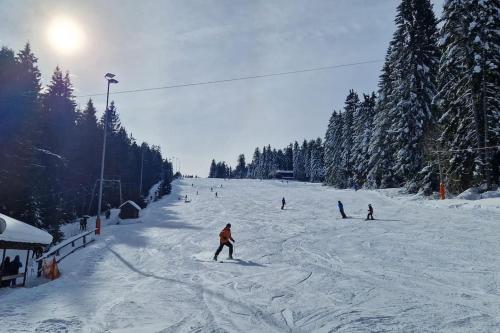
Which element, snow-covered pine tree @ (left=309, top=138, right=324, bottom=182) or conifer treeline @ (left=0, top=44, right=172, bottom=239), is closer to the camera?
conifer treeline @ (left=0, top=44, right=172, bottom=239)

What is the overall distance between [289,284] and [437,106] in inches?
1036

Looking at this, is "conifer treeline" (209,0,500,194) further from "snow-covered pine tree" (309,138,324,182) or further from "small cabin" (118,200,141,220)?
"snow-covered pine tree" (309,138,324,182)

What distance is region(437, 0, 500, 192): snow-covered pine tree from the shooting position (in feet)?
90.1

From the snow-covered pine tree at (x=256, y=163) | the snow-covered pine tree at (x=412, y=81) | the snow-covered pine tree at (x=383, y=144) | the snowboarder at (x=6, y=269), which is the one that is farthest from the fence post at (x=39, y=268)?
the snow-covered pine tree at (x=256, y=163)

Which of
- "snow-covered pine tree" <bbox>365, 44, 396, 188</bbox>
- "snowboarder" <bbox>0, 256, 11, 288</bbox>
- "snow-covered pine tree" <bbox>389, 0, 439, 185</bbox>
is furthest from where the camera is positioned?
"snow-covered pine tree" <bbox>365, 44, 396, 188</bbox>

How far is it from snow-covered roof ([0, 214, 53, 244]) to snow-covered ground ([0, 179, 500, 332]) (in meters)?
1.43

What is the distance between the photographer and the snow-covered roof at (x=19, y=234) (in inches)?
416

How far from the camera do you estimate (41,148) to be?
122 feet

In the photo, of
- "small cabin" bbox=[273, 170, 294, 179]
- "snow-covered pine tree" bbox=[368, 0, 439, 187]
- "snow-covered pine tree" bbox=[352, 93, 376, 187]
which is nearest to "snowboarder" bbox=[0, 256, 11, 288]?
"snow-covered pine tree" bbox=[368, 0, 439, 187]

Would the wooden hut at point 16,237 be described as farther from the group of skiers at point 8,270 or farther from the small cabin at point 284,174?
the small cabin at point 284,174

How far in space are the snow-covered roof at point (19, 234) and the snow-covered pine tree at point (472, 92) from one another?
26.3 meters

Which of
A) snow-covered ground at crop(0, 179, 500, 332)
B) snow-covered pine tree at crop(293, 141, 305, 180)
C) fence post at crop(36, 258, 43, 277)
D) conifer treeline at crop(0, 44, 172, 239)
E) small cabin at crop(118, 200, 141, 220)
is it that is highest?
snow-covered pine tree at crop(293, 141, 305, 180)

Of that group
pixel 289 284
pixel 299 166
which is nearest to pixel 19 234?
pixel 289 284

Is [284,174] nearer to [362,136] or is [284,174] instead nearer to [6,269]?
[362,136]
